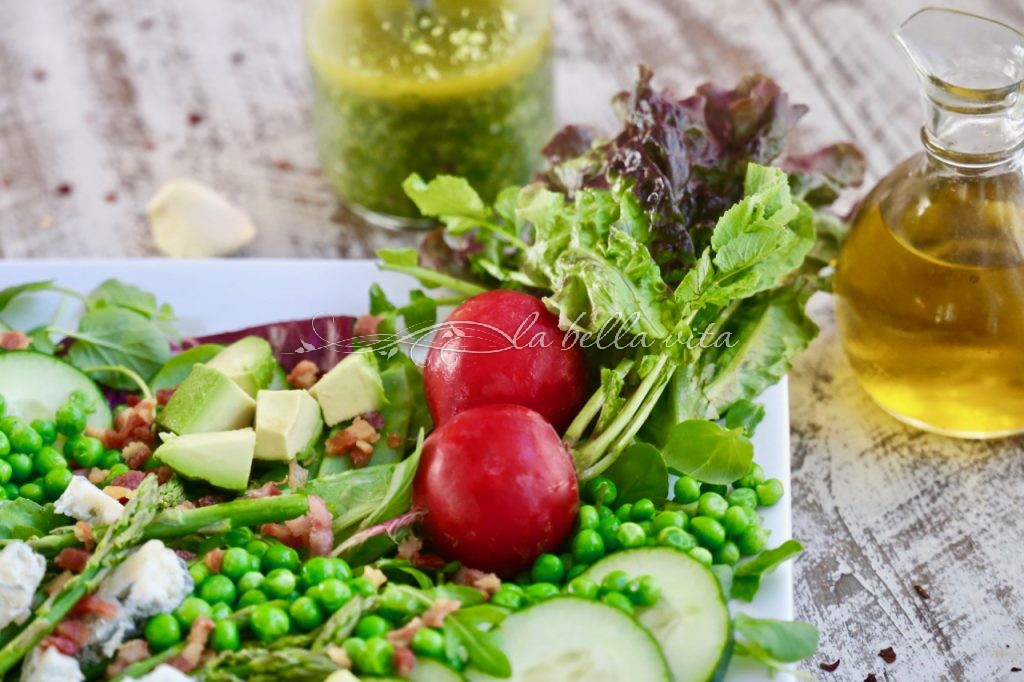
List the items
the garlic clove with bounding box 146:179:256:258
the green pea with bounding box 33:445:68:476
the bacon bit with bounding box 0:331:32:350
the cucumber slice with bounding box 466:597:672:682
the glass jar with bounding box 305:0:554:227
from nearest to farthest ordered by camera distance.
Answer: the cucumber slice with bounding box 466:597:672:682 < the green pea with bounding box 33:445:68:476 < the bacon bit with bounding box 0:331:32:350 < the glass jar with bounding box 305:0:554:227 < the garlic clove with bounding box 146:179:256:258

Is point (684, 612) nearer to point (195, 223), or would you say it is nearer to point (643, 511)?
point (643, 511)

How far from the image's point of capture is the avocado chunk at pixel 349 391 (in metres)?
2.23

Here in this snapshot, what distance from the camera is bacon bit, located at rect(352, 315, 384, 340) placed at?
7.93 feet

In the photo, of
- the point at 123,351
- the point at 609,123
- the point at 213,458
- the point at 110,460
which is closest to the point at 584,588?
the point at 213,458

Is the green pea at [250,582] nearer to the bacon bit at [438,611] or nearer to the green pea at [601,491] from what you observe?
the bacon bit at [438,611]

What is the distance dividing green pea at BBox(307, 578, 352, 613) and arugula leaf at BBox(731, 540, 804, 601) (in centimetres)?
61

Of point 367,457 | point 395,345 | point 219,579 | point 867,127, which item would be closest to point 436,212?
point 395,345

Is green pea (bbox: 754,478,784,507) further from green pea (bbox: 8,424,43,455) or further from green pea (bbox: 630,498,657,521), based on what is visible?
green pea (bbox: 8,424,43,455)

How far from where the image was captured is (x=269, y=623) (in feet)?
5.77

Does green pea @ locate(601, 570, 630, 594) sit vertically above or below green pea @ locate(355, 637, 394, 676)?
below

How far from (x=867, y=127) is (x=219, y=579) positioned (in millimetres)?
2388

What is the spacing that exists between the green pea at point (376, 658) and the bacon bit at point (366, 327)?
33.0 inches

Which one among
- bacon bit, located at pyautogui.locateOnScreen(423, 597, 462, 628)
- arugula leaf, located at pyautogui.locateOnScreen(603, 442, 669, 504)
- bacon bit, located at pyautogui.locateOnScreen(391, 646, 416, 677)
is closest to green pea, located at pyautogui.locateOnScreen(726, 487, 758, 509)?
arugula leaf, located at pyautogui.locateOnScreen(603, 442, 669, 504)

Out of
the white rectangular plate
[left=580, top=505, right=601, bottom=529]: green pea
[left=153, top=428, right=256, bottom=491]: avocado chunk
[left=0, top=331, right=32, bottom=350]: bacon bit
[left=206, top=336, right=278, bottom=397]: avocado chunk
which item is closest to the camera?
[left=580, top=505, right=601, bottom=529]: green pea
